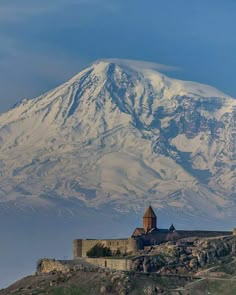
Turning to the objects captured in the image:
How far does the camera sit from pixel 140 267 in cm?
19962

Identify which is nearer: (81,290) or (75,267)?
(81,290)

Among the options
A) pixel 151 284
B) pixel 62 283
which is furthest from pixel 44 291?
pixel 151 284

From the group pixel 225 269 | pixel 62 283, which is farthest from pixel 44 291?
pixel 225 269

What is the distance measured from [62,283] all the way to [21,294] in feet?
22.4

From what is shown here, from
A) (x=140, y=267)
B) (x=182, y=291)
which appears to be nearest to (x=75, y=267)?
(x=140, y=267)

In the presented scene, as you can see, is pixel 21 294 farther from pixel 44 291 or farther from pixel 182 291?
pixel 182 291

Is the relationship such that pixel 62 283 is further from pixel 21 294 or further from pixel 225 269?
pixel 225 269

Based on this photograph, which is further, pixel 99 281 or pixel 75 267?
pixel 75 267

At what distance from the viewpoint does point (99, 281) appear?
186125mm

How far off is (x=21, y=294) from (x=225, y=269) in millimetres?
34900

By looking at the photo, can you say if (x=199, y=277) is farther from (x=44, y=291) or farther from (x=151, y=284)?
(x=44, y=291)

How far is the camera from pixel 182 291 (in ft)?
604

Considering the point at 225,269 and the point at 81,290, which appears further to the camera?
the point at 225,269

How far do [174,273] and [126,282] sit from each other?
15.7 meters
